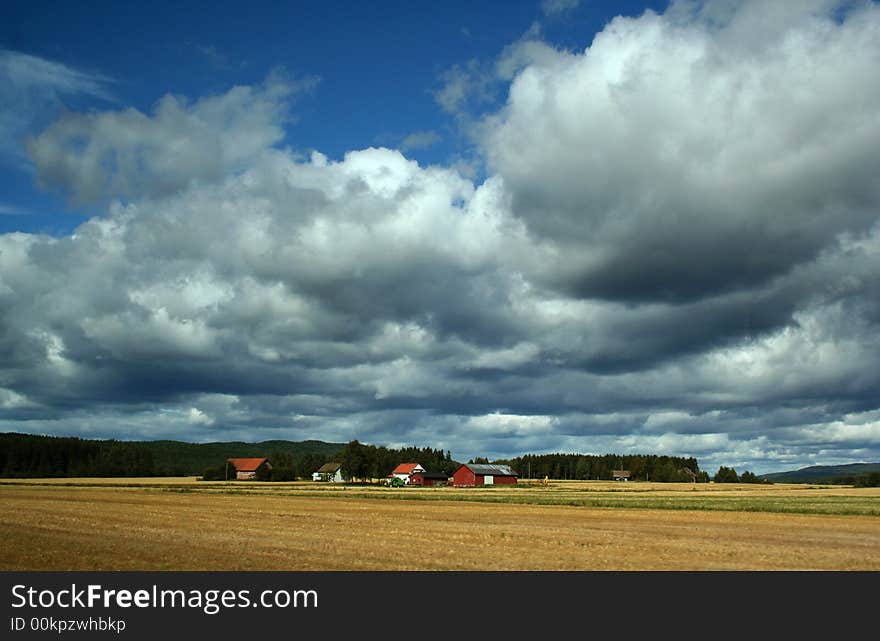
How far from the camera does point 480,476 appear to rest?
182625 millimetres

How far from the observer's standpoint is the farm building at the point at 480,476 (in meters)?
182

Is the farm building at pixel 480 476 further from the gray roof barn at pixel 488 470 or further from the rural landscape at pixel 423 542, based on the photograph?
the rural landscape at pixel 423 542

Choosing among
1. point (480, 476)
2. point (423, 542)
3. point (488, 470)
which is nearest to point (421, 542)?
point (423, 542)

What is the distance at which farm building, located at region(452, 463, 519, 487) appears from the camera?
182125 millimetres

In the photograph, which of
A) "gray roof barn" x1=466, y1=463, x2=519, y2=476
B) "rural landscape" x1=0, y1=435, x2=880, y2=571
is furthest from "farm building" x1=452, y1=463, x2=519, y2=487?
"rural landscape" x1=0, y1=435, x2=880, y2=571

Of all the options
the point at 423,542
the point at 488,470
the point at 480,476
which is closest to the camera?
the point at 423,542

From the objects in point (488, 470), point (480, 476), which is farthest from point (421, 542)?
point (488, 470)

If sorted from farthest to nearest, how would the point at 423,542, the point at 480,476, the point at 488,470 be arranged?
the point at 488,470 → the point at 480,476 → the point at 423,542

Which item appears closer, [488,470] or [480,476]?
[480,476]

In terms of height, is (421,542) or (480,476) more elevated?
(421,542)

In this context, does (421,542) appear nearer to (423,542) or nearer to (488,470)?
(423,542)

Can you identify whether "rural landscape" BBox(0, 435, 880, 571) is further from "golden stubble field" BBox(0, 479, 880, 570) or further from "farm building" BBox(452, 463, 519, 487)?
"farm building" BBox(452, 463, 519, 487)
